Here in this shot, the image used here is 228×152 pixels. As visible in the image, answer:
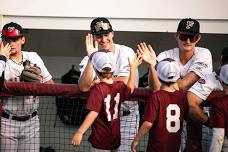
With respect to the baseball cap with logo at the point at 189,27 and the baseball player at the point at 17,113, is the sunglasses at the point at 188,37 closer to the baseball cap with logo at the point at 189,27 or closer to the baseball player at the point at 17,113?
the baseball cap with logo at the point at 189,27

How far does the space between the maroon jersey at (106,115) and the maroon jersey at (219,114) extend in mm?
613

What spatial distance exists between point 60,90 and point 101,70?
460mm

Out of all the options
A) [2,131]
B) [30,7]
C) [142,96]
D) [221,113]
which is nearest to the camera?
[221,113]

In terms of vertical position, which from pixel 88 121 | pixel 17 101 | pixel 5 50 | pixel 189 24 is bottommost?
pixel 88 121

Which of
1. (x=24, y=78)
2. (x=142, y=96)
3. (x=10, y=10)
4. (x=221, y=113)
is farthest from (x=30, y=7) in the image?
(x=221, y=113)

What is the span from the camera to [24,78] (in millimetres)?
3105

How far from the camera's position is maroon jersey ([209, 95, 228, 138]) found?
2637 mm

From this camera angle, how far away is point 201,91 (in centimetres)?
288

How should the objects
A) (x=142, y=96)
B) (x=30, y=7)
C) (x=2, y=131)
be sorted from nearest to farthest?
(x=142, y=96) < (x=2, y=131) < (x=30, y=7)

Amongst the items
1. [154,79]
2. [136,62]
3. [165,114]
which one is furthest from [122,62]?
[165,114]

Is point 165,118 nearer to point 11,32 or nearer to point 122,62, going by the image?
point 122,62

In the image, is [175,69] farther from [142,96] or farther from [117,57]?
[117,57]

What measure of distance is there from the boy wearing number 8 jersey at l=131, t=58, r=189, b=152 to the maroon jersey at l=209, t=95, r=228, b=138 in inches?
7.2

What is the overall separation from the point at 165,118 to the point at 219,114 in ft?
1.15
